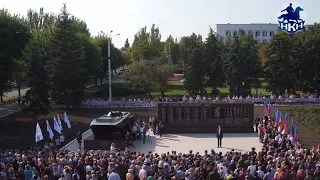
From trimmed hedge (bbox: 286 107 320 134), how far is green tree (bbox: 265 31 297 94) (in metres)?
9.72

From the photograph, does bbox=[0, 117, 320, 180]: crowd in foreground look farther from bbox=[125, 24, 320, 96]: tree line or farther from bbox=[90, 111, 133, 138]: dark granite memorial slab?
bbox=[125, 24, 320, 96]: tree line

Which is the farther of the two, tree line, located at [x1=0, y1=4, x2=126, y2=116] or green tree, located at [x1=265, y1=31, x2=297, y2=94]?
green tree, located at [x1=265, y1=31, x2=297, y2=94]

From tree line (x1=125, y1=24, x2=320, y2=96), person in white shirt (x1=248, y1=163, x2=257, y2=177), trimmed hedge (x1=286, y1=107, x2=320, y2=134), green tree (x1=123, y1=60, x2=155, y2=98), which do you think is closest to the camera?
person in white shirt (x1=248, y1=163, x2=257, y2=177)

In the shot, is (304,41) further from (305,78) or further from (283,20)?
(283,20)

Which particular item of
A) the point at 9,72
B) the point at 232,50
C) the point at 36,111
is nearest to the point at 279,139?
the point at 36,111

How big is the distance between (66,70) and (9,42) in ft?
25.1

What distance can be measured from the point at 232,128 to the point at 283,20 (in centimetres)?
3233

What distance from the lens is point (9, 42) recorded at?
36.3m

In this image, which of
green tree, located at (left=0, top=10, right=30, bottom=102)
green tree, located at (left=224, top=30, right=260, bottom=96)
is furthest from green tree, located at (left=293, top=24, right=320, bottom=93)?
green tree, located at (left=0, top=10, right=30, bottom=102)

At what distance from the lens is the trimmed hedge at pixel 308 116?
30875 mm

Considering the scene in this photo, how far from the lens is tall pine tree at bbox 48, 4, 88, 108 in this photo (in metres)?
42.7

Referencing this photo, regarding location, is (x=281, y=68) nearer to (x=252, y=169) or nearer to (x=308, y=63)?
(x=308, y=63)

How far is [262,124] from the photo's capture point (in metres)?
28.7

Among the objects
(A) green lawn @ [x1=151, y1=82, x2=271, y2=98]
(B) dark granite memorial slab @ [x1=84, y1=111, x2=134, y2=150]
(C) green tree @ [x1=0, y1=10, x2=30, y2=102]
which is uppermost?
(C) green tree @ [x1=0, y1=10, x2=30, y2=102]
